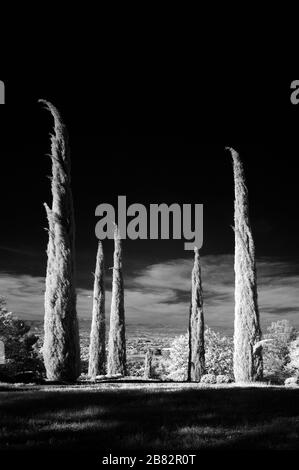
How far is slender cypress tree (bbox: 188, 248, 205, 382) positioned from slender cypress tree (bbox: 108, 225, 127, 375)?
4790 mm

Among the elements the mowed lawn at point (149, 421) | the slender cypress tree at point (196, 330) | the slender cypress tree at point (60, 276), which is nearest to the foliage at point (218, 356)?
the slender cypress tree at point (196, 330)

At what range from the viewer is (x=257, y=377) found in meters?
22.1

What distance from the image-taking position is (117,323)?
31906 mm

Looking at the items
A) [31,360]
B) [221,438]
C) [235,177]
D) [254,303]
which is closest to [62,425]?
[221,438]

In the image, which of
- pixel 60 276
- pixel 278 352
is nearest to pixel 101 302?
pixel 60 276

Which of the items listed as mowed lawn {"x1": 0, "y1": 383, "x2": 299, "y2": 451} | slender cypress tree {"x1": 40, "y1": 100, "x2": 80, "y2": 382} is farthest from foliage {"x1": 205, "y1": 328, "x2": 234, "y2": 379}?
mowed lawn {"x1": 0, "y1": 383, "x2": 299, "y2": 451}

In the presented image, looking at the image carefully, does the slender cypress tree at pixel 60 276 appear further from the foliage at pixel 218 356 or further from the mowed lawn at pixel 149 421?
the foliage at pixel 218 356

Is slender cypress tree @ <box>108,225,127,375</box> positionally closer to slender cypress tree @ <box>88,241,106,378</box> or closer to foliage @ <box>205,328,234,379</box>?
slender cypress tree @ <box>88,241,106,378</box>

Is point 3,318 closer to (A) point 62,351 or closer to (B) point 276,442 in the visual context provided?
(A) point 62,351

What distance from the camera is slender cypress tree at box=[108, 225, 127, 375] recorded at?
31.2 meters

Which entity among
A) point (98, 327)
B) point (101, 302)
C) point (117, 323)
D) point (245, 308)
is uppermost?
point (101, 302)

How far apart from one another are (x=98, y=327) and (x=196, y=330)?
7.18 m

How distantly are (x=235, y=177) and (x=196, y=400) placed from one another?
624 inches

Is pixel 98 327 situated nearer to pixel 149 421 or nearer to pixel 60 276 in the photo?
pixel 60 276
